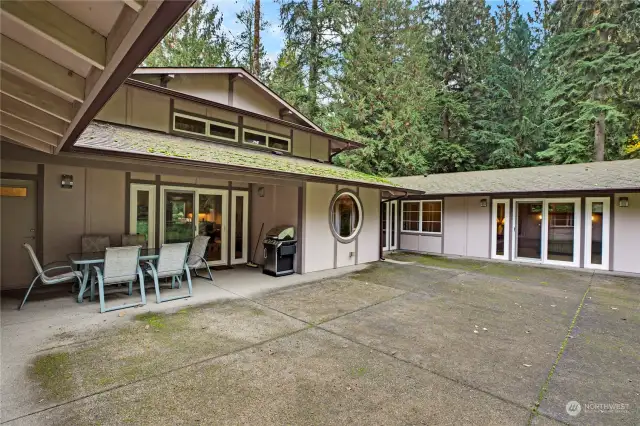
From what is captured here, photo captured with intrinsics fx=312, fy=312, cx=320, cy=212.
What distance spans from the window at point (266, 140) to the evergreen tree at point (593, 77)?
48.3 feet

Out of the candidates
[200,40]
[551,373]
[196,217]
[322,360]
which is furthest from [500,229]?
[200,40]

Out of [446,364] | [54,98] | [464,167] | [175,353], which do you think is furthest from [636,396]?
[464,167]

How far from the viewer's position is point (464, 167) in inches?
768

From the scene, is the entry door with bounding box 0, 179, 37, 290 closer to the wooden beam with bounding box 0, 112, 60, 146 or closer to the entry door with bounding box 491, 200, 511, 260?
the wooden beam with bounding box 0, 112, 60, 146

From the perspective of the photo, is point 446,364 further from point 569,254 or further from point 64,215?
point 569,254

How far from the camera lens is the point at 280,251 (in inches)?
282

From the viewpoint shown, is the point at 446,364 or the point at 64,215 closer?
the point at 446,364

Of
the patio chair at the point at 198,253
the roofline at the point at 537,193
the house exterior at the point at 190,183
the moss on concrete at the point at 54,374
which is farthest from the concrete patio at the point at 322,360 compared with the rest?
the roofline at the point at 537,193

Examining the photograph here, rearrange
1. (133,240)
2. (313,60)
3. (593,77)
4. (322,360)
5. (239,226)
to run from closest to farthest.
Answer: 1. (322,360)
2. (133,240)
3. (239,226)
4. (593,77)
5. (313,60)

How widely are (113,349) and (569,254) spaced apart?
12.0 meters

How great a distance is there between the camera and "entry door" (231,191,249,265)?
8172 millimetres

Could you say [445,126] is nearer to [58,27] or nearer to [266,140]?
[266,140]

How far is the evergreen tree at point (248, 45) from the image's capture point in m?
18.0

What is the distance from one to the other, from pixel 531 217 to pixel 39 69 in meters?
11.8
